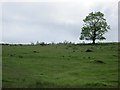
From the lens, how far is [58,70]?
96.5 feet

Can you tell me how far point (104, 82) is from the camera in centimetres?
A: 2462

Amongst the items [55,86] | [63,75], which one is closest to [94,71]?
[63,75]

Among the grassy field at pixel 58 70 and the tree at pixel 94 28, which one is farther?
the tree at pixel 94 28

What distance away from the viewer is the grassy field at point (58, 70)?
23469 millimetres

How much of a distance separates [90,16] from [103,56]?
29.7m

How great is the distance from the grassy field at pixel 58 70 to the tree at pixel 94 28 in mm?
27109

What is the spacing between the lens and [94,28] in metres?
67.2

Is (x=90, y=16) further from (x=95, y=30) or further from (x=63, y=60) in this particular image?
(x=63, y=60)

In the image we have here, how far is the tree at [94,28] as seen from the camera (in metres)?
66.7

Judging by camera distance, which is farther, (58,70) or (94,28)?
(94,28)

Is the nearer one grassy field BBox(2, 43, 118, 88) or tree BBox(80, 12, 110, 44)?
grassy field BBox(2, 43, 118, 88)

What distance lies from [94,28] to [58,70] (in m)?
38.8

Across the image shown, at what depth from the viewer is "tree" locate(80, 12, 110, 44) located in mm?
66688

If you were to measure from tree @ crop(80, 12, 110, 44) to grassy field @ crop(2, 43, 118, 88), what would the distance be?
2711 cm
